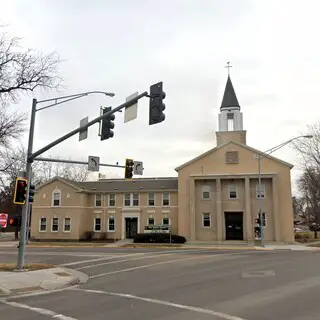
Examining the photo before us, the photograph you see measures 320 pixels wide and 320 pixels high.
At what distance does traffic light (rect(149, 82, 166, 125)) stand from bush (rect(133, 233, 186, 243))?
30234 millimetres

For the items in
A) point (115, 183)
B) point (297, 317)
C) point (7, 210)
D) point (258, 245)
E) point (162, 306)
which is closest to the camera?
point (297, 317)

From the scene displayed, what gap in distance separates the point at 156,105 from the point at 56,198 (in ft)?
126

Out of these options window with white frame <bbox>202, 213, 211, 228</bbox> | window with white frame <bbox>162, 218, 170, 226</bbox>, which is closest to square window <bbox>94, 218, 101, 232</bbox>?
window with white frame <bbox>162, 218, 170, 226</bbox>

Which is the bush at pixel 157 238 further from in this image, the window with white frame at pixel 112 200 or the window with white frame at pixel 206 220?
the window with white frame at pixel 112 200

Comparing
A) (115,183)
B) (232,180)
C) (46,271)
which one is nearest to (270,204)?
(232,180)

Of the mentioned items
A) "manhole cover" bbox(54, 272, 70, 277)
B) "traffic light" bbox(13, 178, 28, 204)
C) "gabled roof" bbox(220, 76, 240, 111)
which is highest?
"gabled roof" bbox(220, 76, 240, 111)

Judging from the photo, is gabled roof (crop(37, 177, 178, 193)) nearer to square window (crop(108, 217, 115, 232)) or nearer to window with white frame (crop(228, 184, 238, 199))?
square window (crop(108, 217, 115, 232))

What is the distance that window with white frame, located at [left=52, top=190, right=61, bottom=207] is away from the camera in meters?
49.1

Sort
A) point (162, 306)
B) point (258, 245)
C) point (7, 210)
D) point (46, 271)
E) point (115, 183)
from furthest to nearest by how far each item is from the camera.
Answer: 1. point (7, 210)
2. point (115, 183)
3. point (258, 245)
4. point (46, 271)
5. point (162, 306)

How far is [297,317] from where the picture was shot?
823 centimetres

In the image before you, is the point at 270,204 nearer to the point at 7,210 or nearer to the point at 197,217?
the point at 197,217

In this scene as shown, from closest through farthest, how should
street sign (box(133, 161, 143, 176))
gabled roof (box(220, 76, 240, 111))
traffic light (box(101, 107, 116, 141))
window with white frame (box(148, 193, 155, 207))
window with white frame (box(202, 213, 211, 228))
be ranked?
traffic light (box(101, 107, 116, 141))
street sign (box(133, 161, 143, 176))
window with white frame (box(202, 213, 211, 228))
window with white frame (box(148, 193, 155, 207))
gabled roof (box(220, 76, 240, 111))

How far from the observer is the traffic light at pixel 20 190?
17.3 metres

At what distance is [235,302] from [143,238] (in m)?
33.9
